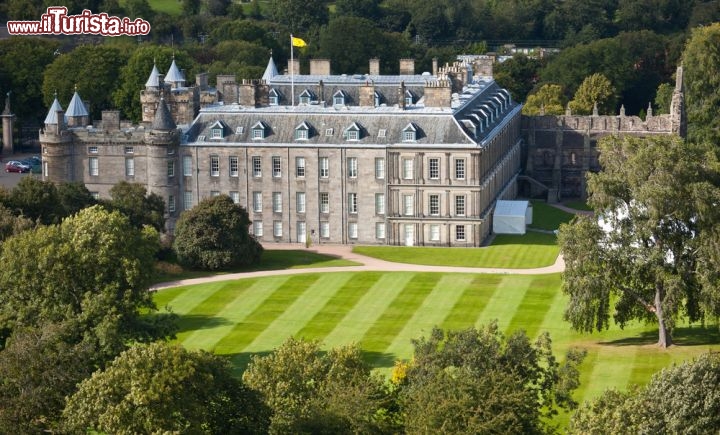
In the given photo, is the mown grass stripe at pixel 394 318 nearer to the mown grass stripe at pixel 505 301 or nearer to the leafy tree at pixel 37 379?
the mown grass stripe at pixel 505 301

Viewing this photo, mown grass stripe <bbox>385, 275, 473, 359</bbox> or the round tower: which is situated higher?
the round tower

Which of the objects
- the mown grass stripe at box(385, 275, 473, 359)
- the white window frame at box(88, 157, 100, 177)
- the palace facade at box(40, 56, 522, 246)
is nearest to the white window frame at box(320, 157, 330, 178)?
the palace facade at box(40, 56, 522, 246)

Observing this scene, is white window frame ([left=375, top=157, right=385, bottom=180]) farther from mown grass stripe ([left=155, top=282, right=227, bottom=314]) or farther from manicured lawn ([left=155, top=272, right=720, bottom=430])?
mown grass stripe ([left=155, top=282, right=227, bottom=314])

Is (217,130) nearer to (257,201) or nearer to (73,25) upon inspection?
(257,201)

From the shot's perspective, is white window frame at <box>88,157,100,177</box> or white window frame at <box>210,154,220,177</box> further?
white window frame at <box>88,157,100,177</box>

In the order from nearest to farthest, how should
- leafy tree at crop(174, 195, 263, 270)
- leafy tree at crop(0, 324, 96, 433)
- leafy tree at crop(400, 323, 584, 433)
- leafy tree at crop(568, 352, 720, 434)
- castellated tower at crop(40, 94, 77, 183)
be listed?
leafy tree at crop(568, 352, 720, 434), leafy tree at crop(400, 323, 584, 433), leafy tree at crop(0, 324, 96, 433), leafy tree at crop(174, 195, 263, 270), castellated tower at crop(40, 94, 77, 183)

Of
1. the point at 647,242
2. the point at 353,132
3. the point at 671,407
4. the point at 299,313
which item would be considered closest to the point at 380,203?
the point at 353,132
